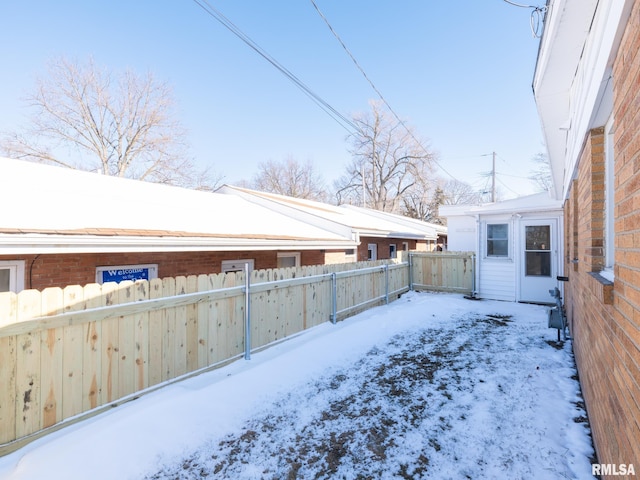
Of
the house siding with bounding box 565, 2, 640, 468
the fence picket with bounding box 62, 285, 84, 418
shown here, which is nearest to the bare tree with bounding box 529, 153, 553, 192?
the house siding with bounding box 565, 2, 640, 468

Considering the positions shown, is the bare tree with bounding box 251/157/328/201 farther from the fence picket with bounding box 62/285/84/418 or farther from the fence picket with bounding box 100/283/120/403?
the fence picket with bounding box 62/285/84/418

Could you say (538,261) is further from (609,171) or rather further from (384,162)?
(384,162)

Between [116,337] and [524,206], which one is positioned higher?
[524,206]

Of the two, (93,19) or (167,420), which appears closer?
(167,420)

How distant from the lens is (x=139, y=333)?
12.3 ft

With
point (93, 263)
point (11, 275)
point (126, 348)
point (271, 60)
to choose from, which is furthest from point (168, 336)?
point (271, 60)

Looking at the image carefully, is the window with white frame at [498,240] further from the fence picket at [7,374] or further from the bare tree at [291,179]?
the bare tree at [291,179]

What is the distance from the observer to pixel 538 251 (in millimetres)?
9273

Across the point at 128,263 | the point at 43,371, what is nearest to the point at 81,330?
the point at 43,371

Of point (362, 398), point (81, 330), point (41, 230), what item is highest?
point (41, 230)

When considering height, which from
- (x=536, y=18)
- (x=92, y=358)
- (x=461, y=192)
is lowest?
(x=92, y=358)

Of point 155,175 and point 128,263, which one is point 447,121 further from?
point 155,175

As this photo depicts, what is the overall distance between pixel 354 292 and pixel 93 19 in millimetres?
12332

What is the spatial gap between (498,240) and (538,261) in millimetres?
1193
